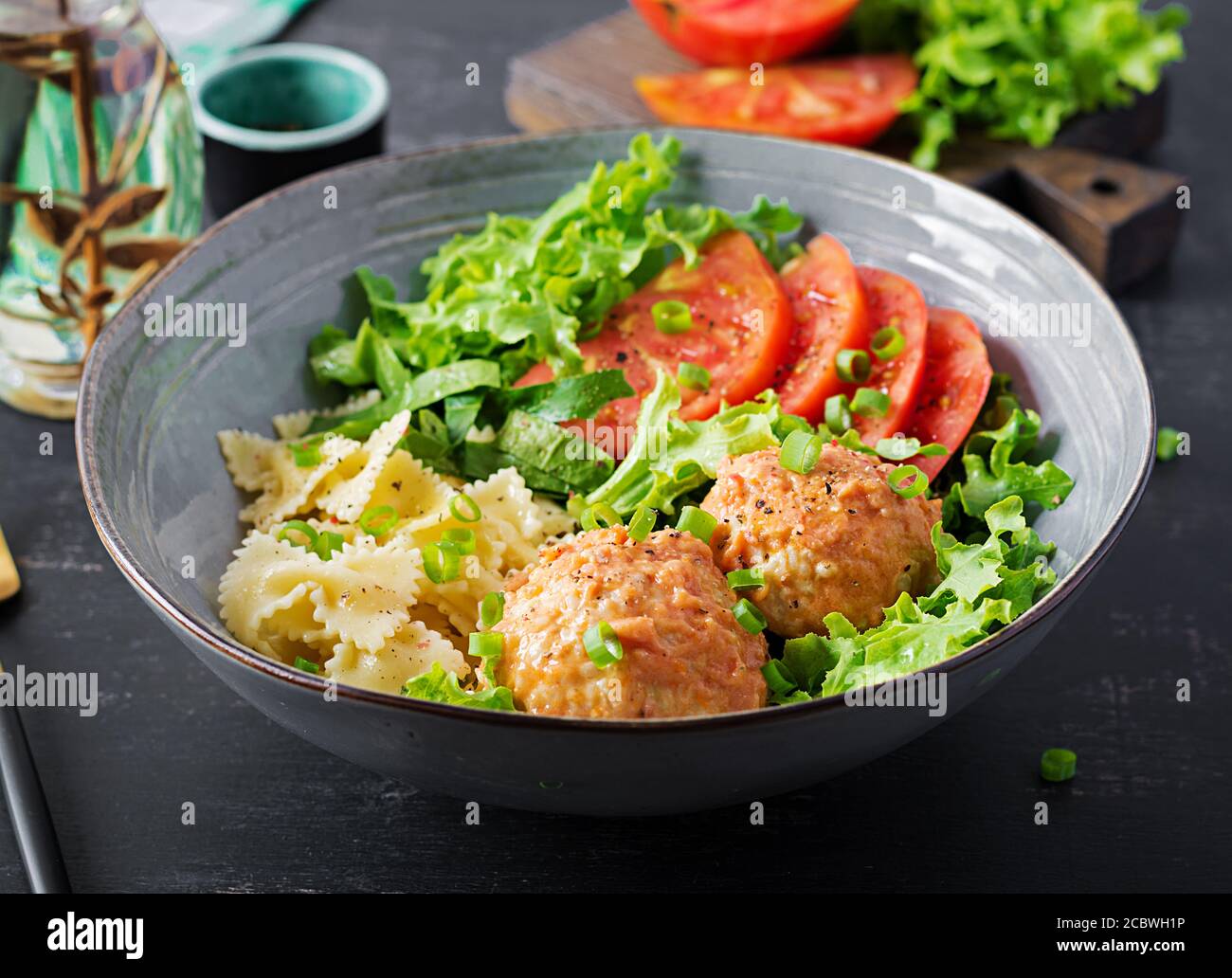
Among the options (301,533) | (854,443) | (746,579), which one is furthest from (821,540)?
(301,533)

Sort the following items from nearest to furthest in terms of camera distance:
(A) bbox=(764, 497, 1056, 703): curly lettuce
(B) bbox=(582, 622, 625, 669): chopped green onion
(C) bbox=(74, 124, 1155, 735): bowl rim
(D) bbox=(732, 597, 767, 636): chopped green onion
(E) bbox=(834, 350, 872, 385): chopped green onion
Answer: (C) bbox=(74, 124, 1155, 735): bowl rim < (B) bbox=(582, 622, 625, 669): chopped green onion < (A) bbox=(764, 497, 1056, 703): curly lettuce < (D) bbox=(732, 597, 767, 636): chopped green onion < (E) bbox=(834, 350, 872, 385): chopped green onion

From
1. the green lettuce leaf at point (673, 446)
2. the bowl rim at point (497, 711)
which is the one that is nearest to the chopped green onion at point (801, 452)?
the green lettuce leaf at point (673, 446)

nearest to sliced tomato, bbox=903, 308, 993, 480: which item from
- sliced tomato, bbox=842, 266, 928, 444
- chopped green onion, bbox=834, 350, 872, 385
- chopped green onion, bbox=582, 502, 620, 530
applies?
sliced tomato, bbox=842, 266, 928, 444

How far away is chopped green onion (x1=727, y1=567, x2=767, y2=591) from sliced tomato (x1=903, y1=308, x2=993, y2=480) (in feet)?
2.01

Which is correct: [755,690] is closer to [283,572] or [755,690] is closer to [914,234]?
[283,572]

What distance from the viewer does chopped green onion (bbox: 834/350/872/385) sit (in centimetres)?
325

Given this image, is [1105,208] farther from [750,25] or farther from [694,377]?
[694,377]

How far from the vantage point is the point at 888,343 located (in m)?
3.32

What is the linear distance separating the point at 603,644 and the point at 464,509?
2.52ft

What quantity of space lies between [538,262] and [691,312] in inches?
16.2

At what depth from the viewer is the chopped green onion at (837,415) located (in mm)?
3176

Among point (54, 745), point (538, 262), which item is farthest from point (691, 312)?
point (54, 745)

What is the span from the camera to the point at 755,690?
8.23 ft

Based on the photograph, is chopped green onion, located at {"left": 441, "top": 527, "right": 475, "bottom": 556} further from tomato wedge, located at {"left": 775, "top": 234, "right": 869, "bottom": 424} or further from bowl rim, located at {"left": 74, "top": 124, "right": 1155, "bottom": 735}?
tomato wedge, located at {"left": 775, "top": 234, "right": 869, "bottom": 424}
